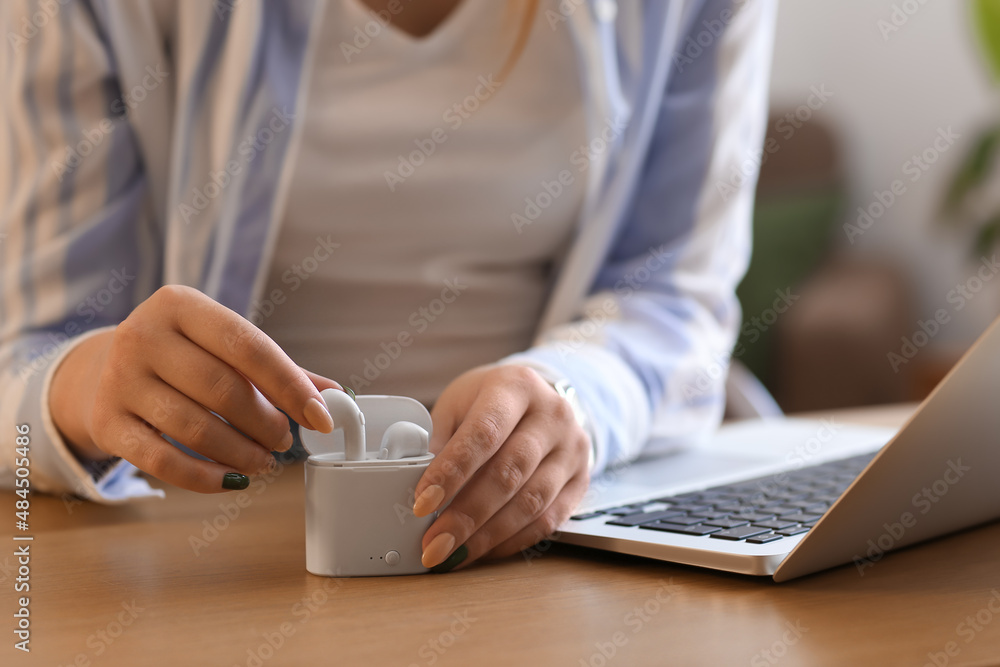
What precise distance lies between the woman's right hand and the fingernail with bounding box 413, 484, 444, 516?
0.18ft

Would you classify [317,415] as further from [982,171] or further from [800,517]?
[982,171]

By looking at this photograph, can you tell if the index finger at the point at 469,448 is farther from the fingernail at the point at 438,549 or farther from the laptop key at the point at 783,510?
the laptop key at the point at 783,510

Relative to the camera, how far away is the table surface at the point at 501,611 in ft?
1.14

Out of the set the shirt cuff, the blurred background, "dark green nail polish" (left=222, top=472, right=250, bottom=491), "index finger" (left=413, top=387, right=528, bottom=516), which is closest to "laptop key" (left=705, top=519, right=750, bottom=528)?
"index finger" (left=413, top=387, right=528, bottom=516)

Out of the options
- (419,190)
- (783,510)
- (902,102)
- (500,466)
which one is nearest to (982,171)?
(902,102)

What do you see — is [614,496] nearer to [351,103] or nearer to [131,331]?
[131,331]

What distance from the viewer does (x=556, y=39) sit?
854 mm

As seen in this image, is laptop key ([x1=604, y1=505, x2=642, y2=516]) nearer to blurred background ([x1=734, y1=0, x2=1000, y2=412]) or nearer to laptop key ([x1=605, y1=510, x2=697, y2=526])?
laptop key ([x1=605, y1=510, x2=697, y2=526])

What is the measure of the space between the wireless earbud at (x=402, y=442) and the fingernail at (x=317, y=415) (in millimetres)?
39

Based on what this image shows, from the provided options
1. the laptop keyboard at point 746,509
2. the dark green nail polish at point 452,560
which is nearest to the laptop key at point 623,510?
the laptop keyboard at point 746,509

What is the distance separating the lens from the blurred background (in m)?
2.31

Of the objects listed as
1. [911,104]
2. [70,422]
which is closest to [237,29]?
[70,422]

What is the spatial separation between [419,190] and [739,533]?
480mm

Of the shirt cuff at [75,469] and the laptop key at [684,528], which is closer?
the laptop key at [684,528]
